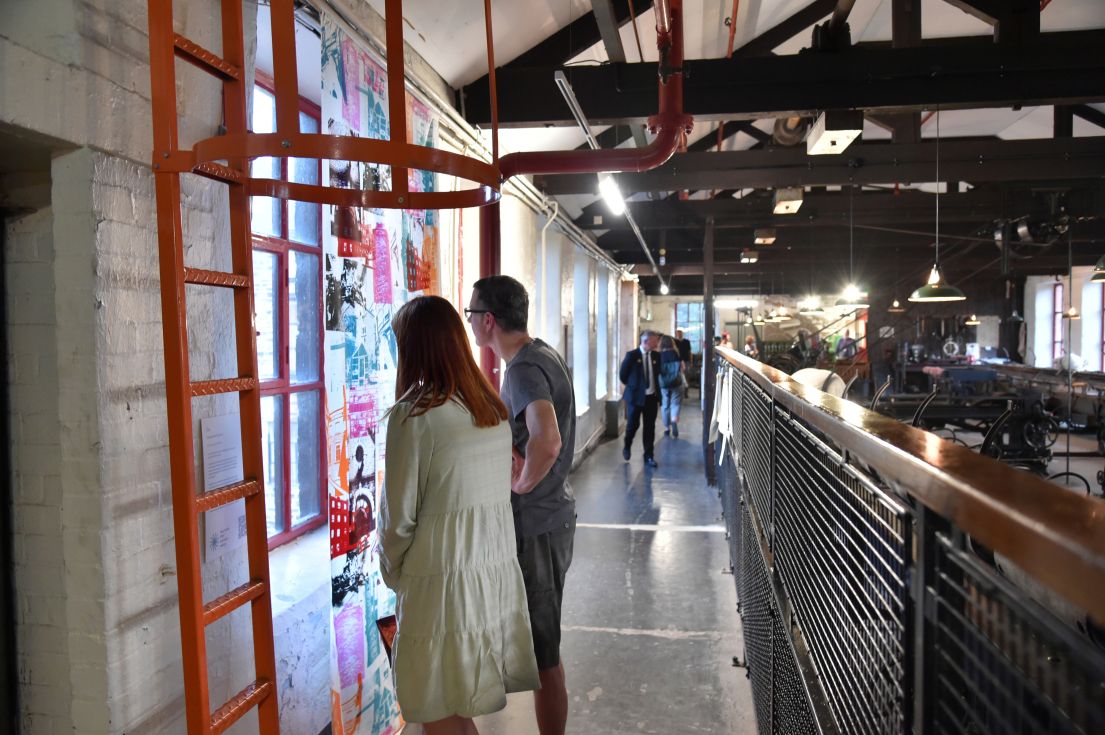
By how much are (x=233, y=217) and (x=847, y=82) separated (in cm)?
313

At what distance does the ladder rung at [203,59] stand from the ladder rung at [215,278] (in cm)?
47

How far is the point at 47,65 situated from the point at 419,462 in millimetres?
1148

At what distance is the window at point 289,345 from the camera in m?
2.79

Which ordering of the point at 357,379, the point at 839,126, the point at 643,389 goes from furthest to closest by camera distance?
1. the point at 643,389
2. the point at 839,126
3. the point at 357,379

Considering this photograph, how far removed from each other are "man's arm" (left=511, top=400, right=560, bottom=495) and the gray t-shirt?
0.04 m

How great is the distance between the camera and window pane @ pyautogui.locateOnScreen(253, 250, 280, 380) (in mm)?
2781

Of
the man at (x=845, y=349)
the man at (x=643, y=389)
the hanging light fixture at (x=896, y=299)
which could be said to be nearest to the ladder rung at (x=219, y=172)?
the man at (x=643, y=389)

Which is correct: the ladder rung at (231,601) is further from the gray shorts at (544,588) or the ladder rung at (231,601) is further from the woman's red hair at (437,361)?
the gray shorts at (544,588)

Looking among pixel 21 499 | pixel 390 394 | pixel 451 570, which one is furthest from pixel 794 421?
pixel 21 499

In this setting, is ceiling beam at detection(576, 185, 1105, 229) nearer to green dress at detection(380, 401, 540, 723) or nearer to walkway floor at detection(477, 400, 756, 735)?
walkway floor at detection(477, 400, 756, 735)

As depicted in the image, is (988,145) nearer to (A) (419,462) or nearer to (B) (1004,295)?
(A) (419,462)

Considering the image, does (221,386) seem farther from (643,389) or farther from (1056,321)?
(1056,321)

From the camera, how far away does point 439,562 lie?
5.53ft

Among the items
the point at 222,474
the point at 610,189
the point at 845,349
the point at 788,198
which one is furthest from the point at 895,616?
the point at 845,349
